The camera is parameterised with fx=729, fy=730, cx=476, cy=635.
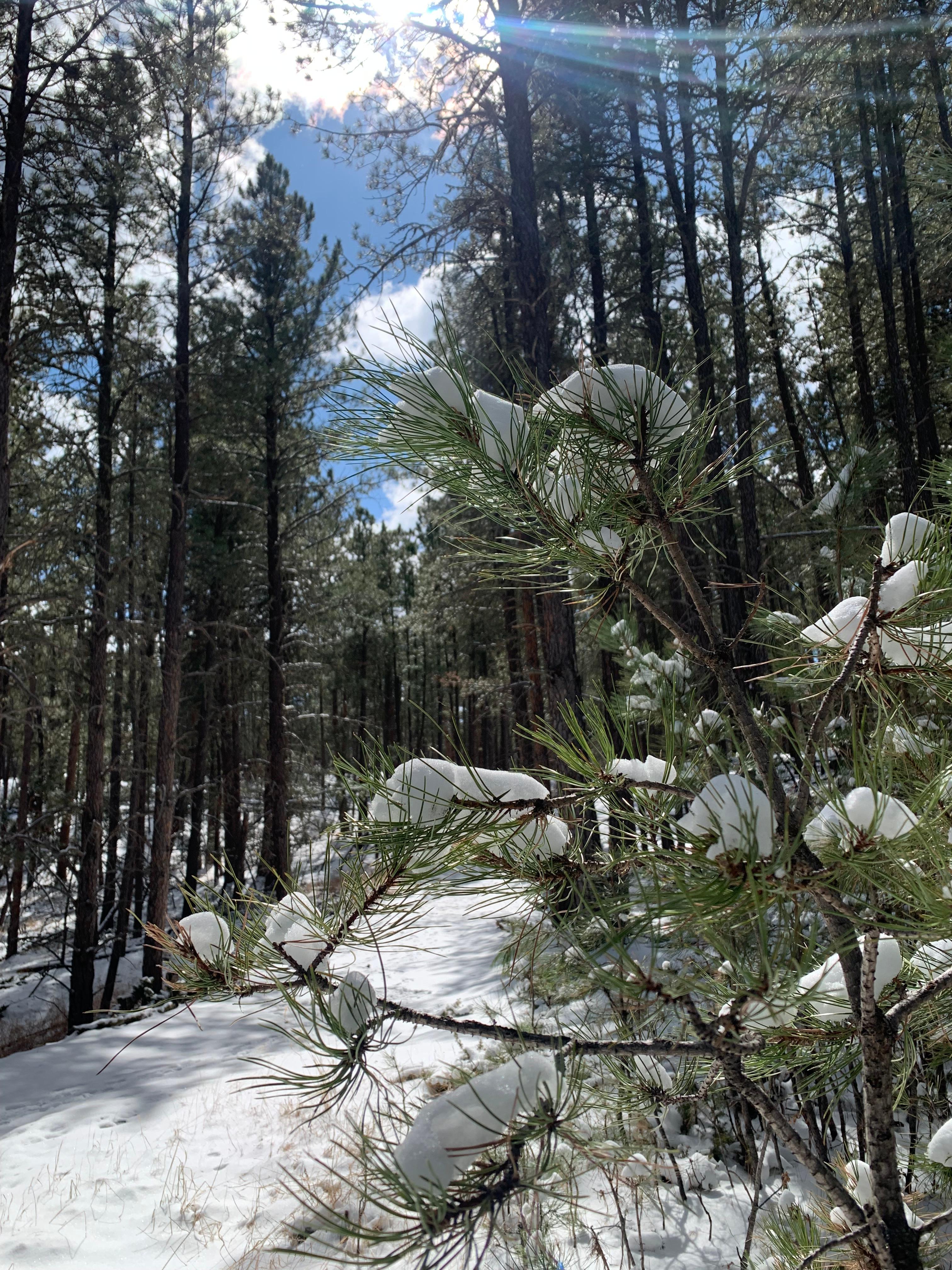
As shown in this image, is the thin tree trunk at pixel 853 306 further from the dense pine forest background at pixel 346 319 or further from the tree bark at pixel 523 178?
the tree bark at pixel 523 178

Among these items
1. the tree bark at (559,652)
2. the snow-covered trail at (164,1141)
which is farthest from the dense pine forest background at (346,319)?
the snow-covered trail at (164,1141)

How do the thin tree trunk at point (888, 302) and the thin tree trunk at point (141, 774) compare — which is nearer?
the thin tree trunk at point (888, 302)

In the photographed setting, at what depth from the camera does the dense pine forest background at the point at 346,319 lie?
6.28 meters

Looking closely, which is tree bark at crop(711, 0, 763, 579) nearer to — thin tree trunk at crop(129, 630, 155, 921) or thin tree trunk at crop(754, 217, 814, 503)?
thin tree trunk at crop(754, 217, 814, 503)

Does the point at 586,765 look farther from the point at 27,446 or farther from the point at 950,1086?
the point at 27,446

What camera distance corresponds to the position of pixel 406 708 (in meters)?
28.8

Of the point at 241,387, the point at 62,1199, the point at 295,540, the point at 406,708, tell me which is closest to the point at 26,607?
the point at 295,540

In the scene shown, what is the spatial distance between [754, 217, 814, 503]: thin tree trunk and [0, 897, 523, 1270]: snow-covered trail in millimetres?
7437

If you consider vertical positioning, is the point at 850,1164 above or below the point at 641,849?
below

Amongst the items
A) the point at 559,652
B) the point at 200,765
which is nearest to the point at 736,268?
the point at 559,652

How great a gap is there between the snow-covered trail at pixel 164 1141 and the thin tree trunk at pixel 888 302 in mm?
5667

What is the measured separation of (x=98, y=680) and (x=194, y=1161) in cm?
630

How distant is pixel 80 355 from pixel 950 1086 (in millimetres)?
10011

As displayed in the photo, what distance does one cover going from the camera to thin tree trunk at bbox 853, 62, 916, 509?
6703 millimetres
